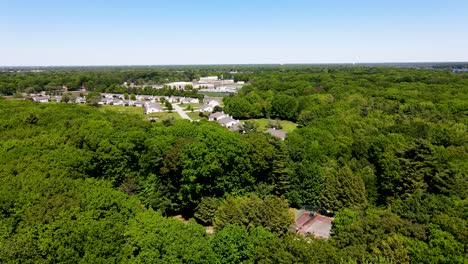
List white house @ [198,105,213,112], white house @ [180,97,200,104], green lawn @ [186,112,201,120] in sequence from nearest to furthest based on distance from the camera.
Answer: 1. green lawn @ [186,112,201,120]
2. white house @ [198,105,213,112]
3. white house @ [180,97,200,104]

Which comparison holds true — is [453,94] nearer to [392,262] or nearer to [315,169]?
[315,169]

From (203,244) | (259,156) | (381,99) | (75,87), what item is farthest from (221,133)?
(75,87)

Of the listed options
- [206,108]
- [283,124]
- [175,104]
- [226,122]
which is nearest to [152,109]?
[206,108]

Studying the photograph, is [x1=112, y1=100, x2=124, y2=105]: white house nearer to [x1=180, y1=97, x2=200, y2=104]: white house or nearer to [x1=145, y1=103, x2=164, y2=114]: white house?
[x1=145, y1=103, x2=164, y2=114]: white house

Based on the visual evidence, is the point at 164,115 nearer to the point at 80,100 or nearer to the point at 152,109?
the point at 152,109

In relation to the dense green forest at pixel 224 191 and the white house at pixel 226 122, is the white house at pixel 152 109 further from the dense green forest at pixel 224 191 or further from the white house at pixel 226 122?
the dense green forest at pixel 224 191

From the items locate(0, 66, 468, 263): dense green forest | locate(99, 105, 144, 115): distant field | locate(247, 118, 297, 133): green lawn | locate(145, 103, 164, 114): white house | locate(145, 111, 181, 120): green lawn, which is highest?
locate(0, 66, 468, 263): dense green forest

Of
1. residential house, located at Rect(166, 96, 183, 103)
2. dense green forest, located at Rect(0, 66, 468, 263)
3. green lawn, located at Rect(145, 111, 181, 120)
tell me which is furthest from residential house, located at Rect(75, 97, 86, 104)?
dense green forest, located at Rect(0, 66, 468, 263)

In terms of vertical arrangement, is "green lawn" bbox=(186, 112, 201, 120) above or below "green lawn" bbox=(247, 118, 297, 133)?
above

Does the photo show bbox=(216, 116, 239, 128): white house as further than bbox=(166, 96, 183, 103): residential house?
No
